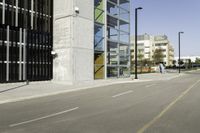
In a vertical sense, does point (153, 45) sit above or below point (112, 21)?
above

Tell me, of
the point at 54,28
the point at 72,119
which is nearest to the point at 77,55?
the point at 54,28

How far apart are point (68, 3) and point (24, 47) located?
20.9ft

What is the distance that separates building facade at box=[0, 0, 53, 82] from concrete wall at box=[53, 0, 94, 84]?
0.90 metres

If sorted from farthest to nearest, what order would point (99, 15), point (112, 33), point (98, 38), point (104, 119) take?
1. point (112, 33)
2. point (99, 15)
3. point (98, 38)
4. point (104, 119)

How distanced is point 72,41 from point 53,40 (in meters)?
2.77

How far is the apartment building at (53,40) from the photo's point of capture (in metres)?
24.1

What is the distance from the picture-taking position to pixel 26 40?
2516cm

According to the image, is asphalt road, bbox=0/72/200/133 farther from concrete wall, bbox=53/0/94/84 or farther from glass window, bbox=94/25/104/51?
glass window, bbox=94/25/104/51

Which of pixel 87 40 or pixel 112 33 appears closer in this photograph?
pixel 87 40

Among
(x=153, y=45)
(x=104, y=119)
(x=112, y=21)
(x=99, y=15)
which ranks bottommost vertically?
(x=104, y=119)

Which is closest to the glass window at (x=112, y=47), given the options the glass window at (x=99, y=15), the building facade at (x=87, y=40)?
the building facade at (x=87, y=40)

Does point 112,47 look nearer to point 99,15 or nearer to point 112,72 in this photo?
point 112,72

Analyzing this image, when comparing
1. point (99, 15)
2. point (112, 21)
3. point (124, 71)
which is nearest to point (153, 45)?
point (124, 71)

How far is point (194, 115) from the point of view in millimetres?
10398
